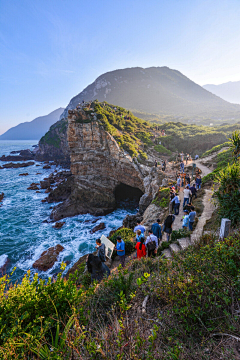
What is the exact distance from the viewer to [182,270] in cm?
351

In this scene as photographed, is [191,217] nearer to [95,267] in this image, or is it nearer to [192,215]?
[192,215]

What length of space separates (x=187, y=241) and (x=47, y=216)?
849 inches

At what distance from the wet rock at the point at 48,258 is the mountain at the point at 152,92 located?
316 feet

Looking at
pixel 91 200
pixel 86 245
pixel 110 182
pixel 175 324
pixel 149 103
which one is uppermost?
pixel 149 103

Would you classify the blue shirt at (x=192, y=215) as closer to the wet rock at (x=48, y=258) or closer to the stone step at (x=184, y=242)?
the stone step at (x=184, y=242)

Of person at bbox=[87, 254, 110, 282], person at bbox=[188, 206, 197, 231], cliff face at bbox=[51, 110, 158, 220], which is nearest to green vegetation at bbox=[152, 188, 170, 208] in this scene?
person at bbox=[188, 206, 197, 231]

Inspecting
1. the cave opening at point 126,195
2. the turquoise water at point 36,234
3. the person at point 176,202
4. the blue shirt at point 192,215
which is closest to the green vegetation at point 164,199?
the person at point 176,202

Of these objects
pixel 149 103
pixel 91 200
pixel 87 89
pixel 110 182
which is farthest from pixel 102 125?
pixel 87 89

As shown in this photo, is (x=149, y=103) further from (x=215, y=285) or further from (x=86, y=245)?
(x=215, y=285)

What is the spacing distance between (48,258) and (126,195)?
52.7ft

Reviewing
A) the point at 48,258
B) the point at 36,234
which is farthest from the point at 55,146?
the point at 48,258

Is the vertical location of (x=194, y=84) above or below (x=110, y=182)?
above

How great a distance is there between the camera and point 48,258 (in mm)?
14812

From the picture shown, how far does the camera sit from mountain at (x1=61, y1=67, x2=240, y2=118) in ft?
339
